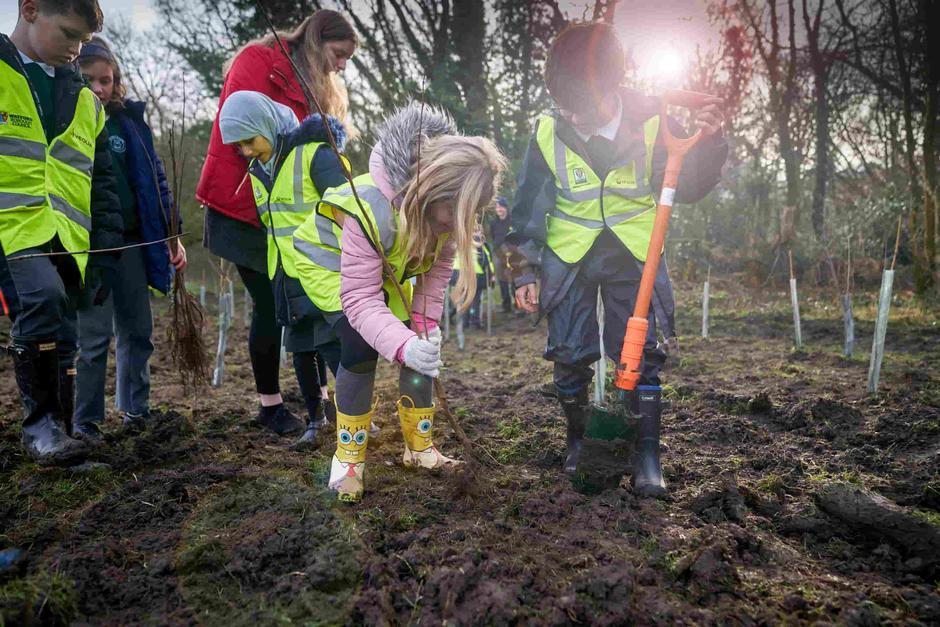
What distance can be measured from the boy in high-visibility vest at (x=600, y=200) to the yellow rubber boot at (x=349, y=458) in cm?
81

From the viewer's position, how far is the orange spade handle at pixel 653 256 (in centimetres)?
200

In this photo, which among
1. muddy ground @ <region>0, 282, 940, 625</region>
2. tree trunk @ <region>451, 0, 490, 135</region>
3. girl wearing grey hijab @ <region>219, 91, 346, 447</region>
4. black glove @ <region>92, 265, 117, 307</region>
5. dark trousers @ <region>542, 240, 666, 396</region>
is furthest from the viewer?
tree trunk @ <region>451, 0, 490, 135</region>

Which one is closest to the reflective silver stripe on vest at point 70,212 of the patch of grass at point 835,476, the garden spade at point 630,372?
the garden spade at point 630,372

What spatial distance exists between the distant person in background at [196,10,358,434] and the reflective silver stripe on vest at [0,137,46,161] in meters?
0.57

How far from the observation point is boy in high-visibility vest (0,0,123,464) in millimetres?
2014

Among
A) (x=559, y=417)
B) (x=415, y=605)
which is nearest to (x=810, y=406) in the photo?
(x=559, y=417)

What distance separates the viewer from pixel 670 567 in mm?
1532

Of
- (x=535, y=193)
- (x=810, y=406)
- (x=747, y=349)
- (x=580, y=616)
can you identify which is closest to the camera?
(x=580, y=616)

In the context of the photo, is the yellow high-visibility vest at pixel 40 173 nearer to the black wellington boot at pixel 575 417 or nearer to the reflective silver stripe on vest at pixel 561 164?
the reflective silver stripe on vest at pixel 561 164

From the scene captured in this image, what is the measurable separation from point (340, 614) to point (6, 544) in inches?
41.5

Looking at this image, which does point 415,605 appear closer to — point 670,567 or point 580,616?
point 580,616

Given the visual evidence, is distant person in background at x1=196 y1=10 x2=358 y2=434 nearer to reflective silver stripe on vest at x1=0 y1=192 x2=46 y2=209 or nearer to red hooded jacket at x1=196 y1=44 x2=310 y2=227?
red hooded jacket at x1=196 y1=44 x2=310 y2=227

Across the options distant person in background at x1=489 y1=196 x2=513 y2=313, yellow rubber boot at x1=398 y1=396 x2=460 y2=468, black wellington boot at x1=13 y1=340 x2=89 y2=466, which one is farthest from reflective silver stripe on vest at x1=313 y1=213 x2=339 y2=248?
distant person in background at x1=489 y1=196 x2=513 y2=313

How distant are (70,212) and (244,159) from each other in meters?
0.70
